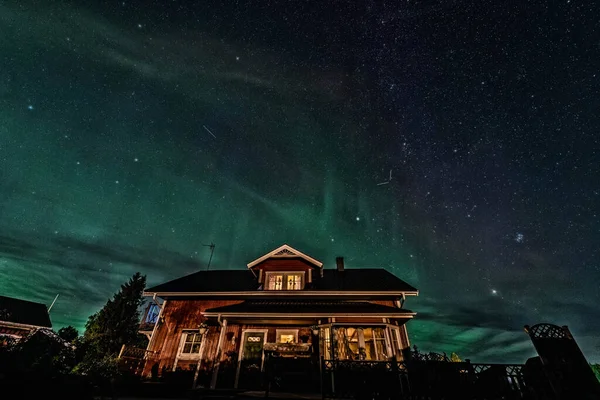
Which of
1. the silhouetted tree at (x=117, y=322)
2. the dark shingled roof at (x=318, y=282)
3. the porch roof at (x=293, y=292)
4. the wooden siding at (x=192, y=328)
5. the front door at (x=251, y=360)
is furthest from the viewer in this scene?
the silhouetted tree at (x=117, y=322)

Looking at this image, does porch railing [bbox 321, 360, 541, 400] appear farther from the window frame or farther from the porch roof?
the window frame

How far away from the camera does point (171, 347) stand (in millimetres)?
14188

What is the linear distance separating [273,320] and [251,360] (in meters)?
2.56

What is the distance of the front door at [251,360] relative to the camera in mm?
12320

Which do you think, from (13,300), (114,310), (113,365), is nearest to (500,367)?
(113,365)

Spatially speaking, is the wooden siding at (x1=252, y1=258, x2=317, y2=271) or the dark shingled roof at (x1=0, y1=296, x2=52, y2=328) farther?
the dark shingled roof at (x1=0, y1=296, x2=52, y2=328)

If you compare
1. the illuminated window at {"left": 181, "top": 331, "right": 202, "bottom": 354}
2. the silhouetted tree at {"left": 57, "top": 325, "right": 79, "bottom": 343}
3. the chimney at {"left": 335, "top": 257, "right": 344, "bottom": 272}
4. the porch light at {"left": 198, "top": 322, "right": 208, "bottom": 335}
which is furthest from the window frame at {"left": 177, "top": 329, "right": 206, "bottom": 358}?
the silhouetted tree at {"left": 57, "top": 325, "right": 79, "bottom": 343}

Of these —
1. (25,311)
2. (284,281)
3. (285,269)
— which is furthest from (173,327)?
(25,311)

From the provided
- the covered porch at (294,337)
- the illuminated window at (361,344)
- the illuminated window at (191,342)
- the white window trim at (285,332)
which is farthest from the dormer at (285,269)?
the illuminated window at (191,342)

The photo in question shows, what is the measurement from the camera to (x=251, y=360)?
1309cm

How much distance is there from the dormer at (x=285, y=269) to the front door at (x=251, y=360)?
3318 millimetres

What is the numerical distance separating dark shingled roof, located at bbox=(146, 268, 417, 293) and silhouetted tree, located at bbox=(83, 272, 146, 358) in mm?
11938

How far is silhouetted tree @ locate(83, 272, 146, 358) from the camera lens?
23906 millimetres

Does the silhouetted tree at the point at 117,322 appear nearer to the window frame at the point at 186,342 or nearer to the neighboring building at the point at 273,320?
the neighboring building at the point at 273,320
